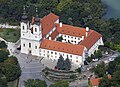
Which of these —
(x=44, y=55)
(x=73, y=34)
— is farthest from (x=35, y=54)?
(x=73, y=34)

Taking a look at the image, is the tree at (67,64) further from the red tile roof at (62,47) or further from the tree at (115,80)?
the tree at (115,80)

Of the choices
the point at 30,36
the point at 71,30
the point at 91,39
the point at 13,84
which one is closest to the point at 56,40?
the point at 71,30

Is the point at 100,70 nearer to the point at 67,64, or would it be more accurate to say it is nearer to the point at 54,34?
the point at 67,64

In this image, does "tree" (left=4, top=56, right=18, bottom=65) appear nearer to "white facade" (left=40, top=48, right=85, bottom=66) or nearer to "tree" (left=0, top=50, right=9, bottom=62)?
"tree" (left=0, top=50, right=9, bottom=62)

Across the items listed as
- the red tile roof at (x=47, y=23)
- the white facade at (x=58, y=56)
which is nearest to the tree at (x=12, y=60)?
the white facade at (x=58, y=56)

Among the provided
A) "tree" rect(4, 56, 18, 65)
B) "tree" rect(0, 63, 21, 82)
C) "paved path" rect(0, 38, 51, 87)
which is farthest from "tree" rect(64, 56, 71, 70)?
"tree" rect(4, 56, 18, 65)
